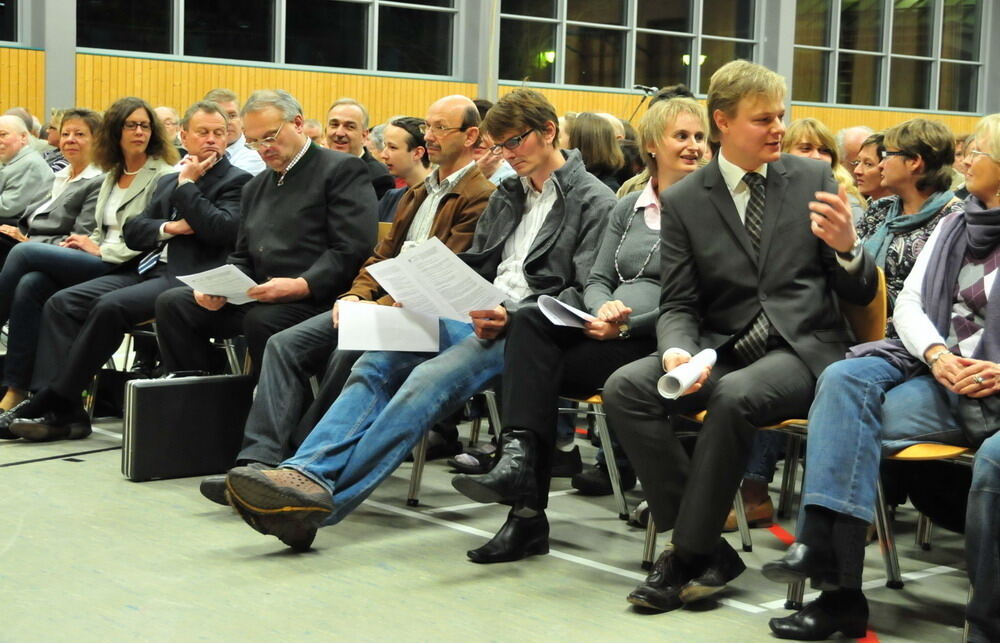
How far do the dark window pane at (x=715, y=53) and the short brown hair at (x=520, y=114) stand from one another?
13028mm

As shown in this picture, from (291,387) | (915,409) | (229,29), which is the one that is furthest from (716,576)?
(229,29)

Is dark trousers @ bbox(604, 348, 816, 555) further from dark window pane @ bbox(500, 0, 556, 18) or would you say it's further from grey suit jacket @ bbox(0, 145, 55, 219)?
dark window pane @ bbox(500, 0, 556, 18)

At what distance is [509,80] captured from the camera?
14695 mm

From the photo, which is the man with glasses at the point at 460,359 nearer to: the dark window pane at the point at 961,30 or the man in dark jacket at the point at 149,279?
the man in dark jacket at the point at 149,279

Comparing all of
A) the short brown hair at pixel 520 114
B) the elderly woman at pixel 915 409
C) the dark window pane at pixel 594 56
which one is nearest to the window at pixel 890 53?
the dark window pane at pixel 594 56

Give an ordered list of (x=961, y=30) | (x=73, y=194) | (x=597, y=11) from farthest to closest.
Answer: (x=961, y=30) → (x=597, y=11) → (x=73, y=194)

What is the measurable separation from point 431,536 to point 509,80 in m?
11.6

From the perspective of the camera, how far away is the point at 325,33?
13422 millimetres

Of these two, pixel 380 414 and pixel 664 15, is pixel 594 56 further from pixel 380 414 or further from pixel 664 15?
pixel 380 414

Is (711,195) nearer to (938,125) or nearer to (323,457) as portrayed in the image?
(938,125)

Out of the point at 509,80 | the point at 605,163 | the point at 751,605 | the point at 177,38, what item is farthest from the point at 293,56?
the point at 751,605

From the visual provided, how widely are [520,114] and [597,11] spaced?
39.2ft

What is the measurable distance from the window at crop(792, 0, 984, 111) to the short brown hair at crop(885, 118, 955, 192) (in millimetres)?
13946

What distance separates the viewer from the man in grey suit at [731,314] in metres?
2.92
